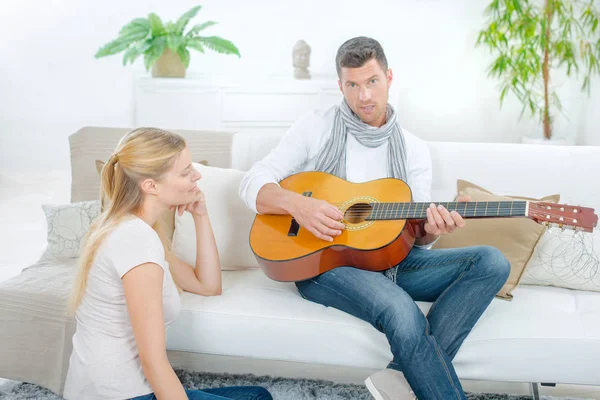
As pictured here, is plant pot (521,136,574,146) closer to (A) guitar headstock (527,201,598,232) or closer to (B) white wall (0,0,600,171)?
(B) white wall (0,0,600,171)

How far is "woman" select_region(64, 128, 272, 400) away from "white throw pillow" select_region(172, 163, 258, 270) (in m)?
0.59

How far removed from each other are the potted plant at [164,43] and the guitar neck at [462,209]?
327 cm

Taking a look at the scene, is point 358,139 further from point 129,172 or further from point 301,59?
point 301,59

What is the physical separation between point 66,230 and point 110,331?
92cm

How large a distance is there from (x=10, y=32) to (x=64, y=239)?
3750 millimetres

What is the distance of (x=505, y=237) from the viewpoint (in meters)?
2.22

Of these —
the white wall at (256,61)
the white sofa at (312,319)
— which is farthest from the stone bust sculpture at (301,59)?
the white sofa at (312,319)

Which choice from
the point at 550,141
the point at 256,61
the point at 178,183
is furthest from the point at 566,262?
the point at 256,61

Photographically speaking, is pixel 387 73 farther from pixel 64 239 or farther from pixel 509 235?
pixel 64 239

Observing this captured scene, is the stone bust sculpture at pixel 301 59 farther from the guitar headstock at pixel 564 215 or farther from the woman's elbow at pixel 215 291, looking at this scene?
the guitar headstock at pixel 564 215

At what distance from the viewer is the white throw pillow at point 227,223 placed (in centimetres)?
236

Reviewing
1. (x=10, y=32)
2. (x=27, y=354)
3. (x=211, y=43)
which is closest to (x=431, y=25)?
(x=211, y=43)

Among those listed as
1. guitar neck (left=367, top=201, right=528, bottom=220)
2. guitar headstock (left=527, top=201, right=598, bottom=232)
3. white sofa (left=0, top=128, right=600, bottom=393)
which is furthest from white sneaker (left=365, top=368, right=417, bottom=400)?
guitar headstock (left=527, top=201, right=598, bottom=232)

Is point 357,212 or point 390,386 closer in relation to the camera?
point 390,386
